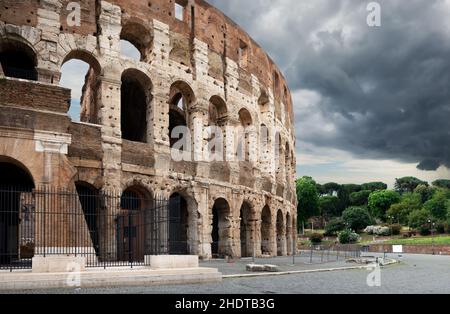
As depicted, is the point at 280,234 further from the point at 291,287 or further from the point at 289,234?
the point at 291,287

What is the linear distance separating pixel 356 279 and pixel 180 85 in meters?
12.1

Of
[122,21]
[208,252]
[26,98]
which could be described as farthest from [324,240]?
[26,98]

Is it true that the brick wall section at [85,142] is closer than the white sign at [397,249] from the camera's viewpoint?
Yes

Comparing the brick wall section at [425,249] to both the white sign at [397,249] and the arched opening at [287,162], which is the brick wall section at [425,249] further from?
the arched opening at [287,162]

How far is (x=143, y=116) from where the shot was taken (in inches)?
973

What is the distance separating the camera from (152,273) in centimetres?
1101

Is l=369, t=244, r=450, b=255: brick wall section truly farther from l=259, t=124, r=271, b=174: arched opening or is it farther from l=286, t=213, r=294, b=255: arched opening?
l=259, t=124, r=271, b=174: arched opening

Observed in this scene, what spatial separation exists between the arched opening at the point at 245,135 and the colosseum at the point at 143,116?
55 mm

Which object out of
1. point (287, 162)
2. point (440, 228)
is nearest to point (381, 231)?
point (440, 228)

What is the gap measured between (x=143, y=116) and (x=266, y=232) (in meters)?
9.75

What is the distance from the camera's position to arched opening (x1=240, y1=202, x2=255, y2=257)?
26.0m

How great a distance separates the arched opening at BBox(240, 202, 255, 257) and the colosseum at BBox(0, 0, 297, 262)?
80 millimetres

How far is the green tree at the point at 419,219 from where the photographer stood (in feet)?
219

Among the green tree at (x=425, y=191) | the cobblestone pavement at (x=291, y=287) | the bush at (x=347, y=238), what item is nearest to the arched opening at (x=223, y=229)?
the cobblestone pavement at (x=291, y=287)
